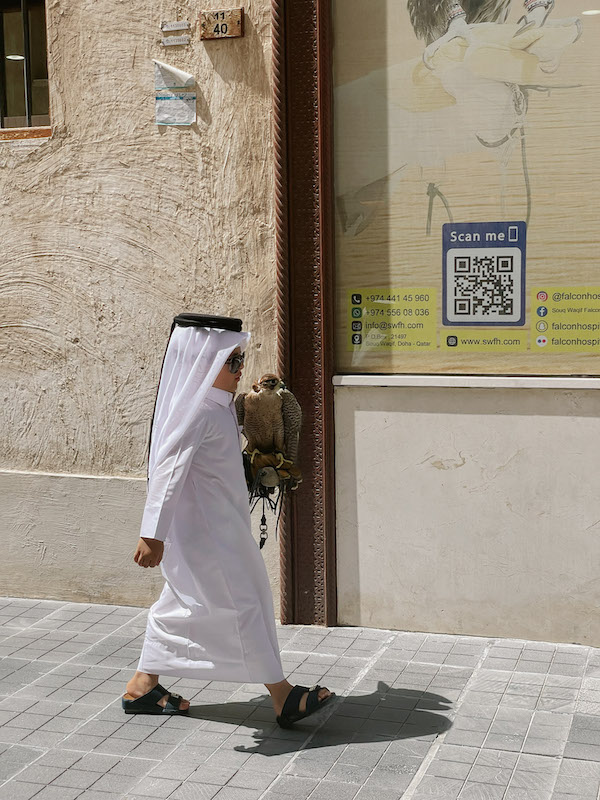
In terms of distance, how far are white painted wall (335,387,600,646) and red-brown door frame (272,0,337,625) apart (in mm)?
108

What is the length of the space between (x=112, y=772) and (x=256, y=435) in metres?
1.66

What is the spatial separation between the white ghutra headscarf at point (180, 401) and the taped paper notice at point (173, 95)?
1.76m

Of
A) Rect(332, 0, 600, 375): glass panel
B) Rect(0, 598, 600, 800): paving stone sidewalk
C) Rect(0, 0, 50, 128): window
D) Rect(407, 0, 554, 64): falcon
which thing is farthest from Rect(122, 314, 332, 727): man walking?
Rect(0, 0, 50, 128): window

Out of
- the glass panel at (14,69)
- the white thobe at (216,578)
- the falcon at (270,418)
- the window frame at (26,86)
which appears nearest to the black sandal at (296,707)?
the white thobe at (216,578)

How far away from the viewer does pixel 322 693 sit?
4453mm

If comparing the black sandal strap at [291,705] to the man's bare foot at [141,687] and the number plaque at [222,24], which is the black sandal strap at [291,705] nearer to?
the man's bare foot at [141,687]

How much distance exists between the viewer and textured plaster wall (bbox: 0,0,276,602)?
5.58 m

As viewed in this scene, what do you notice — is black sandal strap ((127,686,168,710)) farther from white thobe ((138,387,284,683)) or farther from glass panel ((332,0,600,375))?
glass panel ((332,0,600,375))

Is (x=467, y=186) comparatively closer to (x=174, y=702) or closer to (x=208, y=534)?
(x=208, y=534)

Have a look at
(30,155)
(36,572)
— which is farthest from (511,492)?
(30,155)

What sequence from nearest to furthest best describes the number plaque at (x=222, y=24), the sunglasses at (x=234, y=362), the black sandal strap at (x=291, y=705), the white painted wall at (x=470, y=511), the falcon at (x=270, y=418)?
the black sandal strap at (x=291, y=705) < the sunglasses at (x=234, y=362) < the falcon at (x=270, y=418) < the white painted wall at (x=470, y=511) < the number plaque at (x=222, y=24)

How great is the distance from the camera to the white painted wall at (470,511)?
5.16 m

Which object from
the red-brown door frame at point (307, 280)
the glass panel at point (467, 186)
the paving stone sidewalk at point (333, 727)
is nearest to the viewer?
the paving stone sidewalk at point (333, 727)

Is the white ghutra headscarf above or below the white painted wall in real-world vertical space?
above
